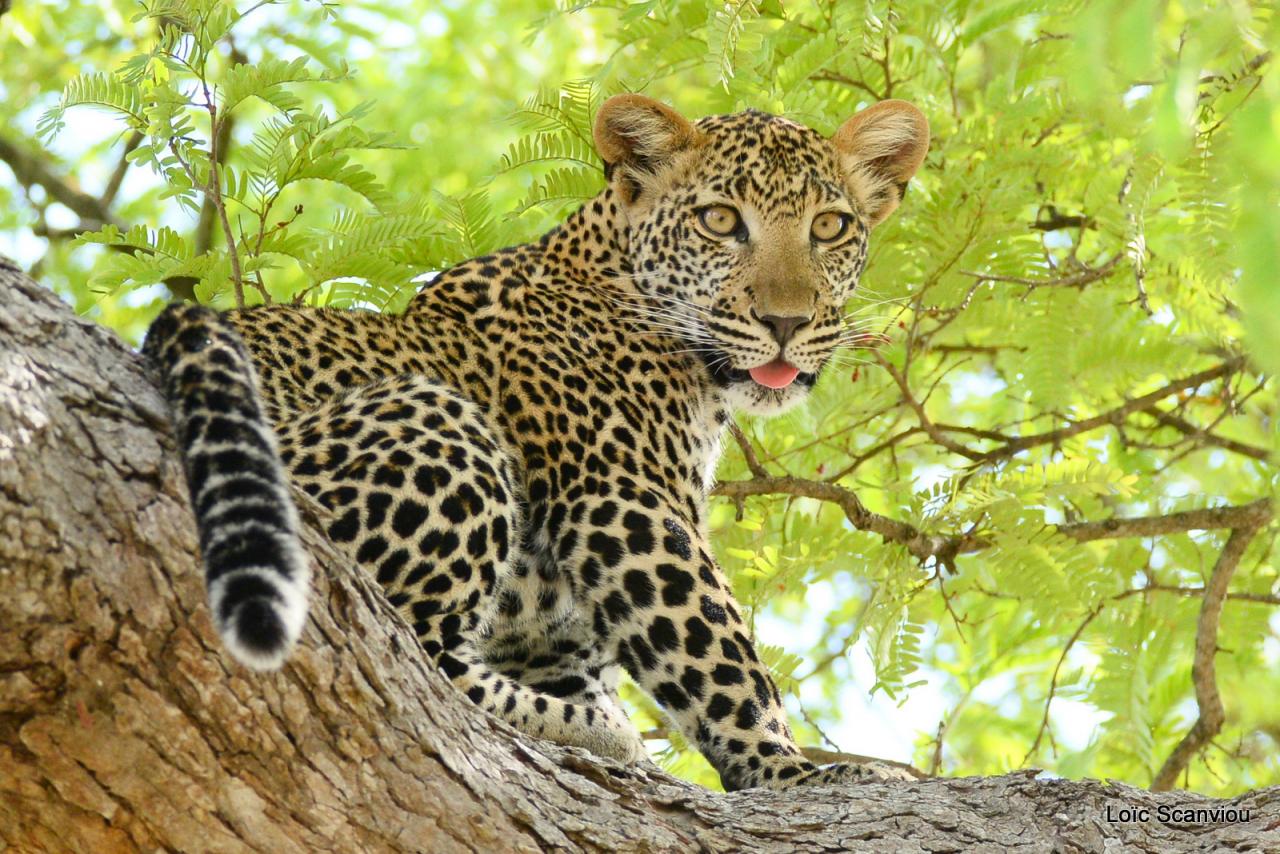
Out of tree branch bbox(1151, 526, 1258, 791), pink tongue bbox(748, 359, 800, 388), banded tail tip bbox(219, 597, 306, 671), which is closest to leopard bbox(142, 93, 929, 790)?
pink tongue bbox(748, 359, 800, 388)

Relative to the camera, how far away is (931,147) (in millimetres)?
8062

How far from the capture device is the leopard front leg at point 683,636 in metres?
5.92

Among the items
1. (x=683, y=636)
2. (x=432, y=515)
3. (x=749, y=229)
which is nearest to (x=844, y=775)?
(x=683, y=636)

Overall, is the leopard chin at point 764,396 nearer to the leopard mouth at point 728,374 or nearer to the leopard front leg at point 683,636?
the leopard mouth at point 728,374

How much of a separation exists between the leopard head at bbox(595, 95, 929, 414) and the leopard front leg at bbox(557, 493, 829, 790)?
104 cm

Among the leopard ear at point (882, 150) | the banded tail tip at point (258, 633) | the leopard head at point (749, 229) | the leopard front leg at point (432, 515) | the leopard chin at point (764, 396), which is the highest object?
the leopard ear at point (882, 150)

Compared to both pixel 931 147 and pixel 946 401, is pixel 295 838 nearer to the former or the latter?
pixel 931 147

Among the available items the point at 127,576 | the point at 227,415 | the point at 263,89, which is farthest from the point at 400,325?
the point at 127,576

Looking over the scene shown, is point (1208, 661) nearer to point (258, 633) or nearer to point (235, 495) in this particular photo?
point (235, 495)

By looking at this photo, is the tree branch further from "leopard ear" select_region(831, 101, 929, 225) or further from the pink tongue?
the pink tongue
